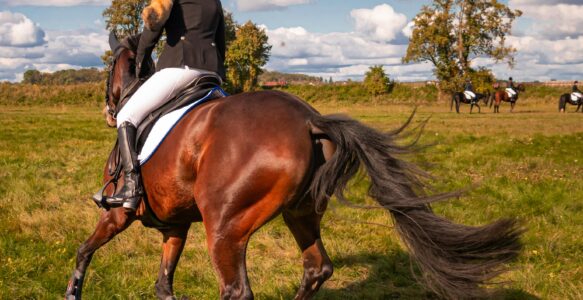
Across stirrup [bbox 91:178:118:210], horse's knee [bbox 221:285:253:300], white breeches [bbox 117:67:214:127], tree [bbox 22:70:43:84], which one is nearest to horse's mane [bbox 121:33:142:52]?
white breeches [bbox 117:67:214:127]

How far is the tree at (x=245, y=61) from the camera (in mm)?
65688

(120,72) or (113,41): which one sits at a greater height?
(113,41)

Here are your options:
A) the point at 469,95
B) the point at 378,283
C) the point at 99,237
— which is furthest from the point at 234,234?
the point at 469,95

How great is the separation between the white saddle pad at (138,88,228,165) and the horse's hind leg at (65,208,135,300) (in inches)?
21.8

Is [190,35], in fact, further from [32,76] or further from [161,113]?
[32,76]

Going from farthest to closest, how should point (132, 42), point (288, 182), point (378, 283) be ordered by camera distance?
point (378, 283), point (132, 42), point (288, 182)

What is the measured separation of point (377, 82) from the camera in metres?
57.1

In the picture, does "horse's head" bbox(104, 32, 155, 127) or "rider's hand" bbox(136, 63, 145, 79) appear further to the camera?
"horse's head" bbox(104, 32, 155, 127)

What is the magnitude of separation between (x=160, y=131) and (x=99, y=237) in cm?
111

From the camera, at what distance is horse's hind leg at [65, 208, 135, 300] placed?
4.52 m

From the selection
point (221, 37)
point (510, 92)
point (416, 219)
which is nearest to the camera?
point (416, 219)

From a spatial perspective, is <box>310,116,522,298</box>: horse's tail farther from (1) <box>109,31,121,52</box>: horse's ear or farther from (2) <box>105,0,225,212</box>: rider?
(1) <box>109,31,121,52</box>: horse's ear

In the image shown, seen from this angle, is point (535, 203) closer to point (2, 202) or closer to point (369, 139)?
point (369, 139)

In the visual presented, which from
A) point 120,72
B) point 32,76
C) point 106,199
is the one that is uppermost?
point 120,72
